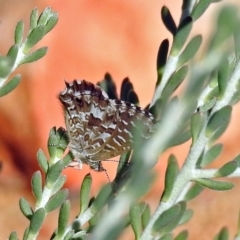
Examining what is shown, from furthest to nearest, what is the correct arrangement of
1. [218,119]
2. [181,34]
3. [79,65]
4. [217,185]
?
[79,65]
[181,34]
[217,185]
[218,119]

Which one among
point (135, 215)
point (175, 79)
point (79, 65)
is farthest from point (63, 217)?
point (79, 65)

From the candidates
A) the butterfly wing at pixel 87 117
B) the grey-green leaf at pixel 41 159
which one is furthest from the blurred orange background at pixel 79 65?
the grey-green leaf at pixel 41 159

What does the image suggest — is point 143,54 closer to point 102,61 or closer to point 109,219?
point 102,61

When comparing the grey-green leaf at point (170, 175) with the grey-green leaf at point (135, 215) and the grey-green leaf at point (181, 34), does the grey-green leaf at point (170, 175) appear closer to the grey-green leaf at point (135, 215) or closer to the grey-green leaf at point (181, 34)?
the grey-green leaf at point (135, 215)

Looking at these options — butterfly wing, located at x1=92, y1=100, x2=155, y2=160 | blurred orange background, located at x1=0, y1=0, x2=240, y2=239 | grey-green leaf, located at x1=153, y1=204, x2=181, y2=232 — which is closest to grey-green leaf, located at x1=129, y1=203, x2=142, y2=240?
grey-green leaf, located at x1=153, y1=204, x2=181, y2=232

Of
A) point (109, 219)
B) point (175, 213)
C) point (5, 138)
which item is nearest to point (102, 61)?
point (5, 138)

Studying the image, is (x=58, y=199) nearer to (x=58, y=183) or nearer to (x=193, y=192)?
(x=58, y=183)

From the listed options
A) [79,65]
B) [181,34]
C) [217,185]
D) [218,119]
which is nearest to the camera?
[218,119]

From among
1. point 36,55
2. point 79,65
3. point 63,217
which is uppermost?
point 79,65
